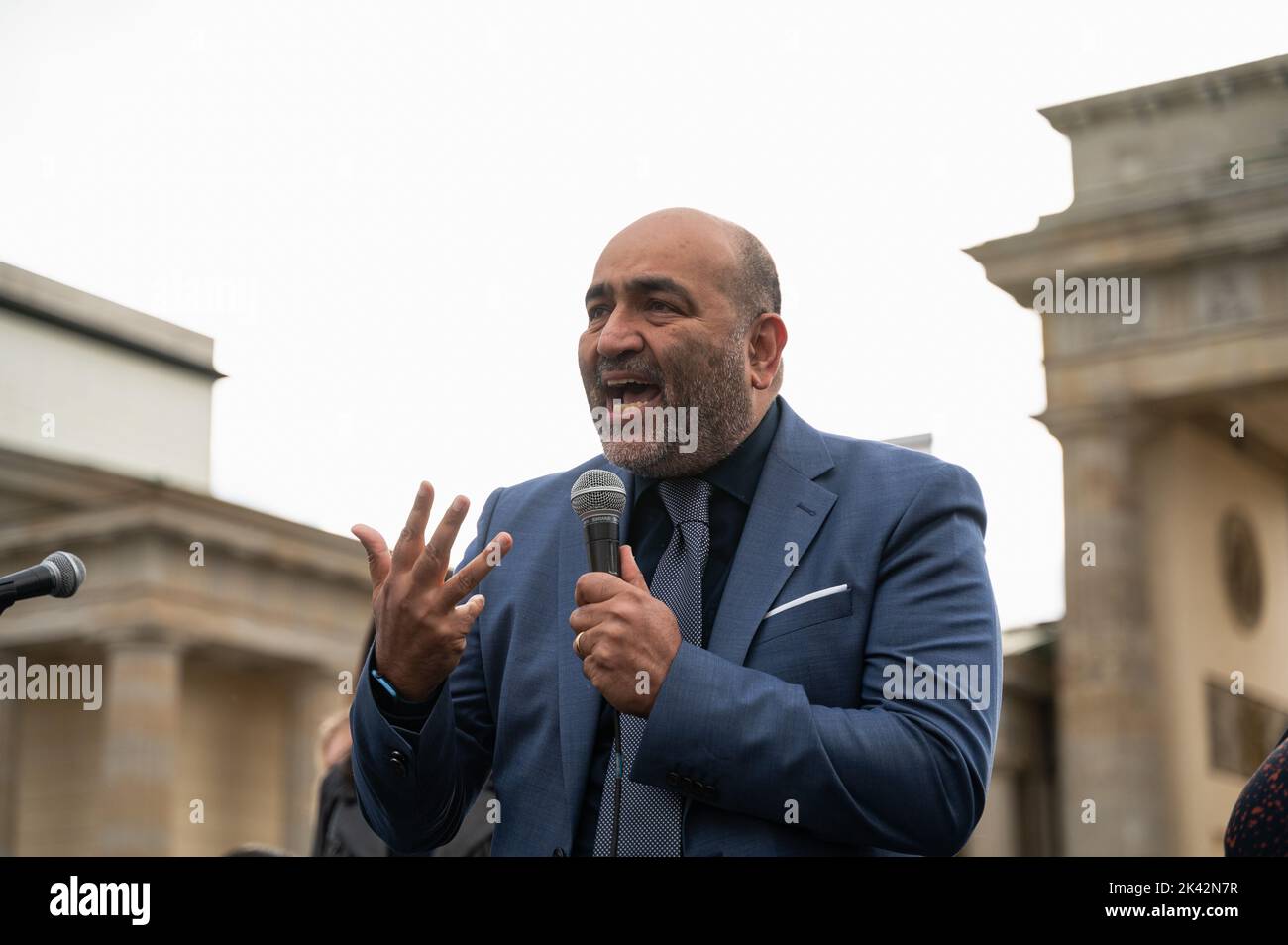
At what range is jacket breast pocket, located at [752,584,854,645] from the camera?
10.3 feet

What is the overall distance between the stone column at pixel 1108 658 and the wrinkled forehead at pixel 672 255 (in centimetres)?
2309

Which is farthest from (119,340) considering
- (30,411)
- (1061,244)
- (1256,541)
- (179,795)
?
(1256,541)

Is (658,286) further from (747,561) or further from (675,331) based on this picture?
(747,561)

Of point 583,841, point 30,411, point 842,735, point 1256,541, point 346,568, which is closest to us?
point 842,735

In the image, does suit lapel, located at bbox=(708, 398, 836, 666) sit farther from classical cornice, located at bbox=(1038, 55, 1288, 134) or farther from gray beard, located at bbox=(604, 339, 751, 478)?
classical cornice, located at bbox=(1038, 55, 1288, 134)

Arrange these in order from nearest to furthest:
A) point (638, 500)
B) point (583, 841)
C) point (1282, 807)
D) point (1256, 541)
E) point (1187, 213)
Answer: point (1282, 807) → point (583, 841) → point (638, 500) → point (1187, 213) → point (1256, 541)

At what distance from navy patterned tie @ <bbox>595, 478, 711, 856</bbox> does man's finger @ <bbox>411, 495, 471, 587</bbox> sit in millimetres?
396

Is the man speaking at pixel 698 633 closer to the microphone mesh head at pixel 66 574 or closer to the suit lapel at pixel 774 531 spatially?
the suit lapel at pixel 774 531

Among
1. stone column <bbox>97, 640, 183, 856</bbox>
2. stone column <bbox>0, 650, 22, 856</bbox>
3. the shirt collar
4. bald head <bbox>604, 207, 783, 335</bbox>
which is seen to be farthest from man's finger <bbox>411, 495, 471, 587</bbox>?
stone column <bbox>0, 650, 22, 856</bbox>

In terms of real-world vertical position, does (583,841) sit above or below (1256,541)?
below

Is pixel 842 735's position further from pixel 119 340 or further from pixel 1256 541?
pixel 1256 541

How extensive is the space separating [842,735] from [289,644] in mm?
31437

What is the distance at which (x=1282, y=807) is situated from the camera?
2.20 m

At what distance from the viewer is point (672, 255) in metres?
3.33
